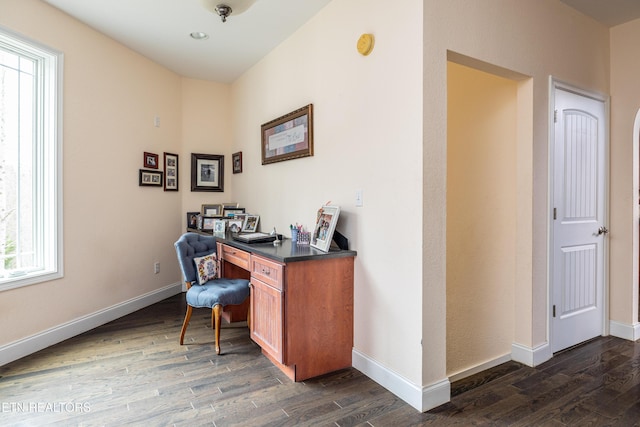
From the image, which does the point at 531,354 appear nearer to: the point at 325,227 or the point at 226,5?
the point at 325,227

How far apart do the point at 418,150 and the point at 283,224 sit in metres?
1.73

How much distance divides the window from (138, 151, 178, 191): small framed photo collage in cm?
→ 98

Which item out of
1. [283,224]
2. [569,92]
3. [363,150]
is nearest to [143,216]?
[283,224]

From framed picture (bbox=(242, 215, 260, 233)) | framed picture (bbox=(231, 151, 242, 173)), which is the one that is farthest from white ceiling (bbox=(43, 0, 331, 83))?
framed picture (bbox=(242, 215, 260, 233))

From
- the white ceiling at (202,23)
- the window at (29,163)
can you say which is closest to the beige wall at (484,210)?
the white ceiling at (202,23)

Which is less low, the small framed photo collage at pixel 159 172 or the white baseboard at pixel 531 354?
the small framed photo collage at pixel 159 172

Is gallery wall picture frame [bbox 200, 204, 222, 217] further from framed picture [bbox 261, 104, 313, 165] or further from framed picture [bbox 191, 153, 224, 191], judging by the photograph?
framed picture [bbox 261, 104, 313, 165]

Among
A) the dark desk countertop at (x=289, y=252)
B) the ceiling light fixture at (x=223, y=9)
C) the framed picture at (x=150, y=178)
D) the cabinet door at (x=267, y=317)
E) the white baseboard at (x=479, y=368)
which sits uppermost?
the ceiling light fixture at (x=223, y=9)

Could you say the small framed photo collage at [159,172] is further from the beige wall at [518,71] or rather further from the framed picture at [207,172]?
the beige wall at [518,71]

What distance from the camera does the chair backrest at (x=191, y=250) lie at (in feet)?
9.61

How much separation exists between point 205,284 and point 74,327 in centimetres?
123

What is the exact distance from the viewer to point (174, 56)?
3.80 meters

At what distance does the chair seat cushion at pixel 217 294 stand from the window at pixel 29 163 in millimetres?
1213

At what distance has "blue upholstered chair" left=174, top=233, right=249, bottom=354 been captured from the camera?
107 inches
